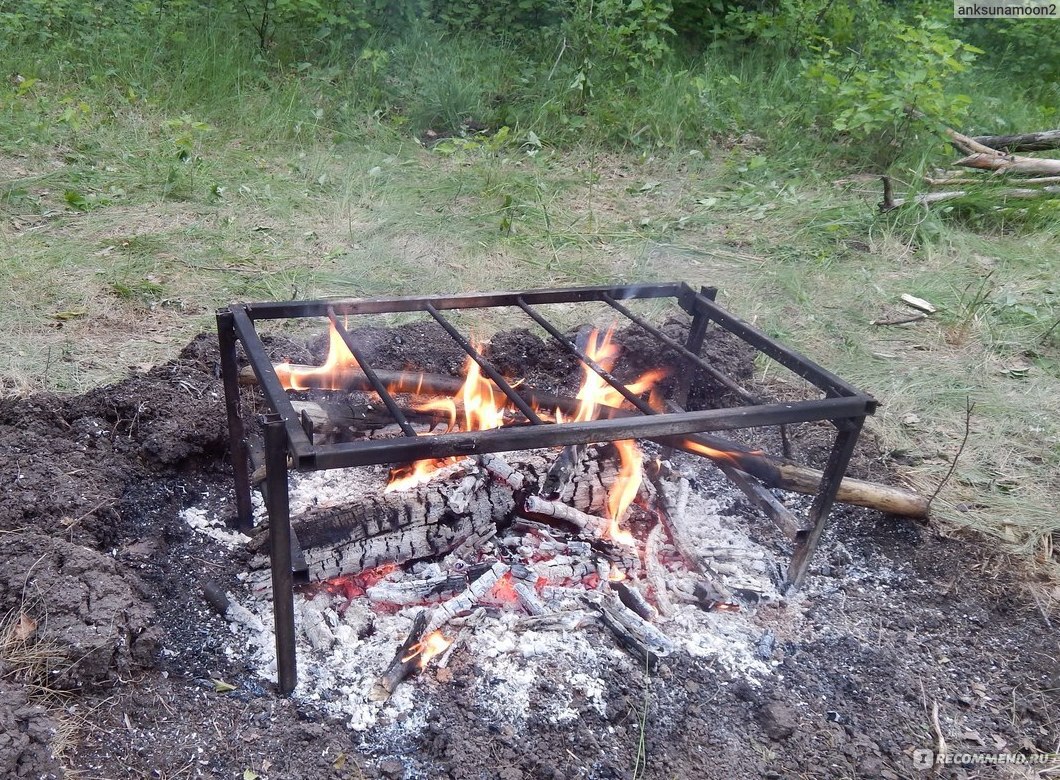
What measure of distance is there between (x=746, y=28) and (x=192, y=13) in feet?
17.0

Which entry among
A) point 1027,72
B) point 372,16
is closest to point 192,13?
point 372,16

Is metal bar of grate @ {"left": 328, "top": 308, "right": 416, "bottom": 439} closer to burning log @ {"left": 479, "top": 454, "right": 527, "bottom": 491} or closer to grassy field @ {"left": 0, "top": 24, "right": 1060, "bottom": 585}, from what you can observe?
burning log @ {"left": 479, "top": 454, "right": 527, "bottom": 491}

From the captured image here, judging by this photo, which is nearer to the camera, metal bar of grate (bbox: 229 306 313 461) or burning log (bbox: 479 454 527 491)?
metal bar of grate (bbox: 229 306 313 461)

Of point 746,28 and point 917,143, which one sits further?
point 746,28

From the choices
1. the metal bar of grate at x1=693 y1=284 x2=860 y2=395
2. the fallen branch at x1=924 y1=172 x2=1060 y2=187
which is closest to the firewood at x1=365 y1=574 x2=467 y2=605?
the metal bar of grate at x1=693 y1=284 x2=860 y2=395

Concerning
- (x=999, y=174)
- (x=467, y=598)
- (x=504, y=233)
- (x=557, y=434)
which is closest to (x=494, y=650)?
(x=467, y=598)

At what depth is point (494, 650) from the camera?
2.33 meters

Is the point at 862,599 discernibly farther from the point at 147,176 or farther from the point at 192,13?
the point at 192,13

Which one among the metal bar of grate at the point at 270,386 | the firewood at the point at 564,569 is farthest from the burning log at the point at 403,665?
the metal bar of grate at the point at 270,386

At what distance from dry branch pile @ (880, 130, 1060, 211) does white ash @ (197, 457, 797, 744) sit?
413 centimetres

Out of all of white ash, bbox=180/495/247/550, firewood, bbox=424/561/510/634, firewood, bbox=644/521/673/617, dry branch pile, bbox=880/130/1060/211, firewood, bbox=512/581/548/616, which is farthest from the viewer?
dry branch pile, bbox=880/130/1060/211

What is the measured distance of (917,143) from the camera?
6629mm

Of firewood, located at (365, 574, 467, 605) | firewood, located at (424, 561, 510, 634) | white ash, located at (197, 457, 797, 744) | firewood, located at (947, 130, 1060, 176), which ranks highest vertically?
firewood, located at (947, 130, 1060, 176)

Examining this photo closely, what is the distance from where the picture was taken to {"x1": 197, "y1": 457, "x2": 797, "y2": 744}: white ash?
2160 millimetres
